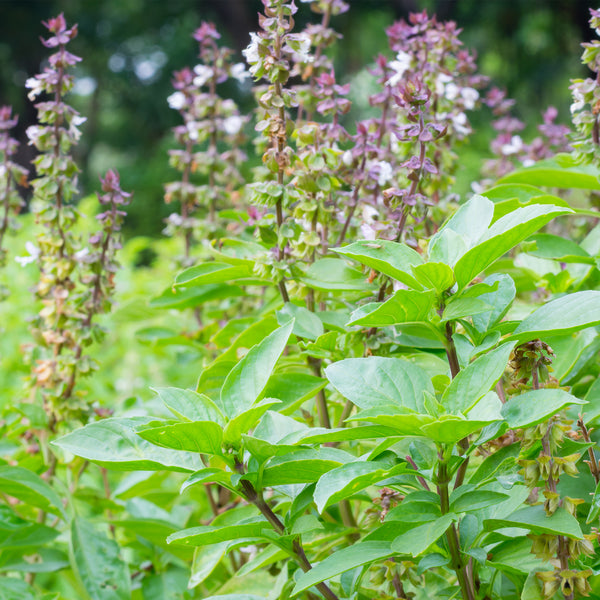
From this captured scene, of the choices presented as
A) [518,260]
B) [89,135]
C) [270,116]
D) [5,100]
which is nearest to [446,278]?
→ [270,116]

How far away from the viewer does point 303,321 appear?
34.2 inches

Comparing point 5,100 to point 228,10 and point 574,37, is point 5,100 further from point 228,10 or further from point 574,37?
point 574,37

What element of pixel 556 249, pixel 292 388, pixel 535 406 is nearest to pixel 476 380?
pixel 535 406

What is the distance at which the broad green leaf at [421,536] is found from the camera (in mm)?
575

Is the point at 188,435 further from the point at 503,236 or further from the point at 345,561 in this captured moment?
the point at 503,236

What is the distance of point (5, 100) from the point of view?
414 inches

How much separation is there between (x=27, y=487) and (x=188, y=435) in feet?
1.57

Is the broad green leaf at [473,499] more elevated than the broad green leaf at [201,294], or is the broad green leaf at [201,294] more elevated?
the broad green leaf at [201,294]

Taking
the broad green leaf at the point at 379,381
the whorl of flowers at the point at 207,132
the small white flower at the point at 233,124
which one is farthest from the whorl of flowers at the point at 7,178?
the broad green leaf at the point at 379,381

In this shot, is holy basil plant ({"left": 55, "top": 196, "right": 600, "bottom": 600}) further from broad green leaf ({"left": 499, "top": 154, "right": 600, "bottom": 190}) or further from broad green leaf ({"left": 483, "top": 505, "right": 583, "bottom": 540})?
broad green leaf ({"left": 499, "top": 154, "right": 600, "bottom": 190})

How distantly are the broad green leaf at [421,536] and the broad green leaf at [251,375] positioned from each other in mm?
184

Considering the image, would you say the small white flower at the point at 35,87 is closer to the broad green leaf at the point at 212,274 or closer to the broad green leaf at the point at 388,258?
the broad green leaf at the point at 212,274

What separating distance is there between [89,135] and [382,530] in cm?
1229

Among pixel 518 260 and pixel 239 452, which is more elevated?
pixel 518 260
